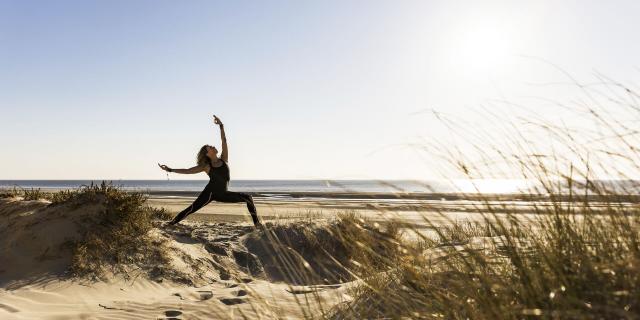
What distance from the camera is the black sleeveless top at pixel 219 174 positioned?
9.73 meters

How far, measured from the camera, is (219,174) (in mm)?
9773

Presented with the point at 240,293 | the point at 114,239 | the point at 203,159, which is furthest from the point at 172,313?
the point at 203,159

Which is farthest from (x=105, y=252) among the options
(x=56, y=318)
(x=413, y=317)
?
(x=413, y=317)

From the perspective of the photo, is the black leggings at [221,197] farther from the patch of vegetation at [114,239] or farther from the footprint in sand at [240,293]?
the footprint in sand at [240,293]

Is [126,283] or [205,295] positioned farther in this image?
[126,283]

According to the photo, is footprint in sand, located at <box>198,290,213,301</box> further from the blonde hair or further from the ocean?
the blonde hair

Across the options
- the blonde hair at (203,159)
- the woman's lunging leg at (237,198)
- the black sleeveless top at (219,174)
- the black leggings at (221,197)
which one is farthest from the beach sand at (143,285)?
the blonde hair at (203,159)

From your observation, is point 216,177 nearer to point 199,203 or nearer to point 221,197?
point 221,197

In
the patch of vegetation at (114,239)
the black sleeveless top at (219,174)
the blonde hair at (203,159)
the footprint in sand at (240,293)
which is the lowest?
the footprint in sand at (240,293)

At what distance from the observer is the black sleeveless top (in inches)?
383

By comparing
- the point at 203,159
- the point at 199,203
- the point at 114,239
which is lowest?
the point at 114,239

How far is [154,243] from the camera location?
25.1ft

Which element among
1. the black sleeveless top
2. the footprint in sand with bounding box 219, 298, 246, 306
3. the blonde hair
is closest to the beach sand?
the footprint in sand with bounding box 219, 298, 246, 306

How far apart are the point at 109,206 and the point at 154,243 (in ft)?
2.88
